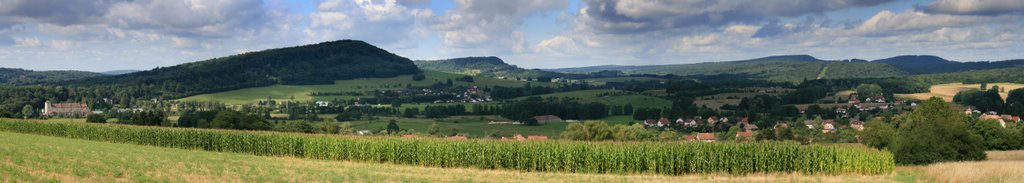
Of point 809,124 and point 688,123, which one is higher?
point 809,124

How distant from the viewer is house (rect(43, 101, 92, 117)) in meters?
160

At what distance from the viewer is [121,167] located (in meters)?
28.2

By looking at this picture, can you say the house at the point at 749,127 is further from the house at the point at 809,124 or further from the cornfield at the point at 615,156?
the cornfield at the point at 615,156

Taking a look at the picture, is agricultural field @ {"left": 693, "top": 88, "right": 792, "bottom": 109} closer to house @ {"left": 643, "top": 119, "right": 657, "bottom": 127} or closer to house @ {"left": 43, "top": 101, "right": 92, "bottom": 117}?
house @ {"left": 643, "top": 119, "right": 657, "bottom": 127}

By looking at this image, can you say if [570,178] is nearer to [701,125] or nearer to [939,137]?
[939,137]

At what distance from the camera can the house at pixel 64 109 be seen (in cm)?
15986

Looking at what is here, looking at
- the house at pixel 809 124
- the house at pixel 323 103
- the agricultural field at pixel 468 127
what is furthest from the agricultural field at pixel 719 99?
the house at pixel 323 103

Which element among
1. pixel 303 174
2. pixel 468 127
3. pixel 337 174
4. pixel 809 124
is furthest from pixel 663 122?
pixel 303 174

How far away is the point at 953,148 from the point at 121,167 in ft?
211

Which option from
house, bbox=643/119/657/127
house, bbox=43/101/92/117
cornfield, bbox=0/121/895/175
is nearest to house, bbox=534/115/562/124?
house, bbox=643/119/657/127

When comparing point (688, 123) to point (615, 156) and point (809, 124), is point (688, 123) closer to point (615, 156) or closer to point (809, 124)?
point (809, 124)

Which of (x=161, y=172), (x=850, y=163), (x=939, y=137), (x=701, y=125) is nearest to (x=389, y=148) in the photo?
(x=161, y=172)

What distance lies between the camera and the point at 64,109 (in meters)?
164

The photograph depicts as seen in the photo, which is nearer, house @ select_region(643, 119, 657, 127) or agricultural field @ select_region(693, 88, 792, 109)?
house @ select_region(643, 119, 657, 127)
